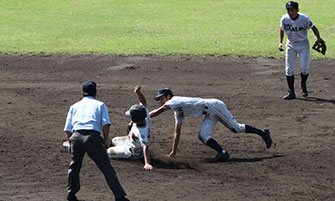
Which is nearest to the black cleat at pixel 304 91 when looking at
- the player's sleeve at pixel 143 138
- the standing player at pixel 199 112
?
the standing player at pixel 199 112

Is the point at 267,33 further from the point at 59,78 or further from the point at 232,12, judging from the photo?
the point at 59,78

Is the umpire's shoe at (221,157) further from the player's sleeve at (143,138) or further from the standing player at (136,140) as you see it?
the player's sleeve at (143,138)

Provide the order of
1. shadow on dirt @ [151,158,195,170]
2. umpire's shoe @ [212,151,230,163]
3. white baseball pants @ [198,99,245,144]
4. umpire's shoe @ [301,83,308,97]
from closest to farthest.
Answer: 1. shadow on dirt @ [151,158,195,170]
2. umpire's shoe @ [212,151,230,163]
3. white baseball pants @ [198,99,245,144]
4. umpire's shoe @ [301,83,308,97]

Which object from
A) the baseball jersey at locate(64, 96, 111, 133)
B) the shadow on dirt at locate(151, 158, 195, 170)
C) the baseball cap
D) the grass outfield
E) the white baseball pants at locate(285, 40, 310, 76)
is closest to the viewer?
the baseball jersey at locate(64, 96, 111, 133)

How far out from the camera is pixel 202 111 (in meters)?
12.2

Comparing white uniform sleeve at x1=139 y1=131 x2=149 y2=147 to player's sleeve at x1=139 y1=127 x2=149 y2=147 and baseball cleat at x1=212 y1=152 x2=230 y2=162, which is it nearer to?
player's sleeve at x1=139 y1=127 x2=149 y2=147

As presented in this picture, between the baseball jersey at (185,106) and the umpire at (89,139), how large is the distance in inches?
92.1

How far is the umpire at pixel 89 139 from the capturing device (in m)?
9.55

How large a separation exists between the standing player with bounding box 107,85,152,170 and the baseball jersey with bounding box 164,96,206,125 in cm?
55

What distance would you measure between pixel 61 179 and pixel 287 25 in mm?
8141

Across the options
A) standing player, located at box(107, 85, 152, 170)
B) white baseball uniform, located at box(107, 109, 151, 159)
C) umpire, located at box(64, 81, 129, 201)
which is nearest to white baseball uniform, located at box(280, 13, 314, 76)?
standing player, located at box(107, 85, 152, 170)

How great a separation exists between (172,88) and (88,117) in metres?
8.53

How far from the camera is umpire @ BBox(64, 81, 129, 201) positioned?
9547 mm

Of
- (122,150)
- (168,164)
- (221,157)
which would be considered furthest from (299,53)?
(122,150)
